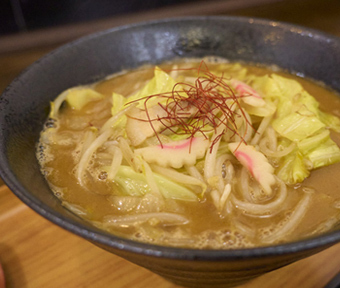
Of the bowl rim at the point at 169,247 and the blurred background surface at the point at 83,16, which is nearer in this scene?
the bowl rim at the point at 169,247

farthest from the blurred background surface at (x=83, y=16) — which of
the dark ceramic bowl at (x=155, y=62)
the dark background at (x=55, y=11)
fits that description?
the dark ceramic bowl at (x=155, y=62)

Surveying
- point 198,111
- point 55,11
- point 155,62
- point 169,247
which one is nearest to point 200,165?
point 198,111

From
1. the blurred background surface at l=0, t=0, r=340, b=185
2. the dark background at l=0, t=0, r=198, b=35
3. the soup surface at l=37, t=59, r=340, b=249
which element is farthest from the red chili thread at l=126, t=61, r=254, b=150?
the dark background at l=0, t=0, r=198, b=35

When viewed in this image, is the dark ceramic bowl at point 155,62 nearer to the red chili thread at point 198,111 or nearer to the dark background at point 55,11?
the red chili thread at point 198,111

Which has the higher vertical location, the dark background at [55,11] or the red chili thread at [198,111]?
the dark background at [55,11]

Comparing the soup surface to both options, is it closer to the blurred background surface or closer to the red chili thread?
the red chili thread

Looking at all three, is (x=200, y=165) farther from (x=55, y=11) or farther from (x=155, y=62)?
(x=55, y=11)
